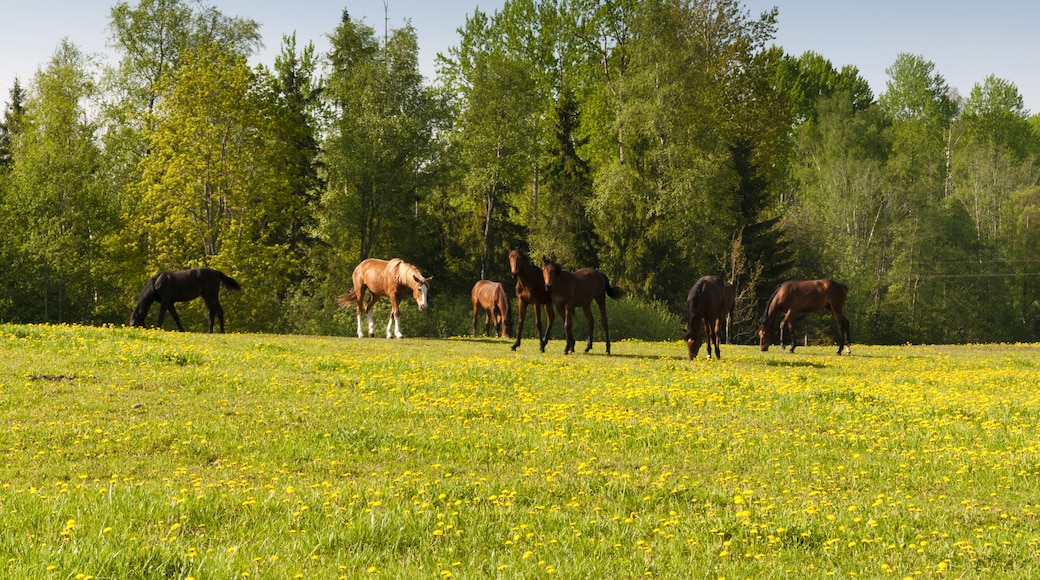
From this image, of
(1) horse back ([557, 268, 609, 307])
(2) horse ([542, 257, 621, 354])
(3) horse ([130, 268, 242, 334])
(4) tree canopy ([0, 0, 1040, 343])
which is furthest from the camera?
(4) tree canopy ([0, 0, 1040, 343])

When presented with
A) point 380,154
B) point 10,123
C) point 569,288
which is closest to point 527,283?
point 569,288

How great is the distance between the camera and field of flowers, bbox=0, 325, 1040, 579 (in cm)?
614

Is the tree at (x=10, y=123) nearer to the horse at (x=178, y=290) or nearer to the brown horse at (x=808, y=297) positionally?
the horse at (x=178, y=290)

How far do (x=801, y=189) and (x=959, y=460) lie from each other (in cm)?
7418

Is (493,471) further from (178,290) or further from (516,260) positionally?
(178,290)

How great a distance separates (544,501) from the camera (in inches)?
312

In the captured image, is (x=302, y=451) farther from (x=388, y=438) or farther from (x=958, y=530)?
(x=958, y=530)

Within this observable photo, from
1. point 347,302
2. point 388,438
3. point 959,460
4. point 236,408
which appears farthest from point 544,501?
point 347,302

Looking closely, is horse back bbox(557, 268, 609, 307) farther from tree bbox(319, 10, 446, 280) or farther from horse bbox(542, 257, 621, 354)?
tree bbox(319, 10, 446, 280)

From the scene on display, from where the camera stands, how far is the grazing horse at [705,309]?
22.7m

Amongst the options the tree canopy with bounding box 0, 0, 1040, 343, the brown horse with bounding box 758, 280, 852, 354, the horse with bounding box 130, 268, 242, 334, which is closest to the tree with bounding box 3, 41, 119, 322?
the tree canopy with bounding box 0, 0, 1040, 343

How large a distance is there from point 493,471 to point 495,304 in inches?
1056

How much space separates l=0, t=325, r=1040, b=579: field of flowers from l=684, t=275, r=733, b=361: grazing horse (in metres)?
4.39

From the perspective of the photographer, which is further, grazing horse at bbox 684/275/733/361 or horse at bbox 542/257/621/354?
horse at bbox 542/257/621/354
